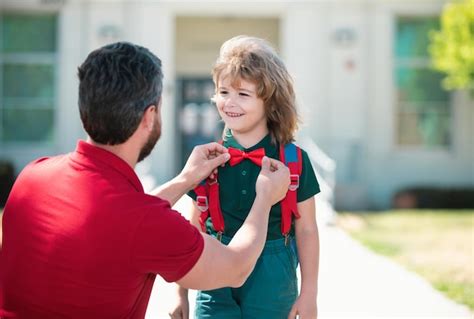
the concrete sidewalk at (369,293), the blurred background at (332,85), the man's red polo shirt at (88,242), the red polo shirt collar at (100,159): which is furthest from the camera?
the blurred background at (332,85)

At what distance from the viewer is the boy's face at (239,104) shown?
9.35ft

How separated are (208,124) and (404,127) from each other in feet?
13.7

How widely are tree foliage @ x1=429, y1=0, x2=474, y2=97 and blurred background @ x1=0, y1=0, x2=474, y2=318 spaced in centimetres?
46

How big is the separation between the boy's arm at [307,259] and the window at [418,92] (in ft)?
40.0

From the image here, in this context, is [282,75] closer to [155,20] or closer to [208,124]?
[155,20]

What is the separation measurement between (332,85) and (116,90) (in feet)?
39.4

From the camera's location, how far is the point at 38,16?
46.6ft

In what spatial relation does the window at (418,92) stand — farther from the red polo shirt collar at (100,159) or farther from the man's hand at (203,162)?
the red polo shirt collar at (100,159)

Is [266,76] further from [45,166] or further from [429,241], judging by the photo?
[429,241]

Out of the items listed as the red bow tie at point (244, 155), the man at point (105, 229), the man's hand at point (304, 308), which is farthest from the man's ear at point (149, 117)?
the man's hand at point (304, 308)

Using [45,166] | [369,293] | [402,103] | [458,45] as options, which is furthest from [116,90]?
[402,103]

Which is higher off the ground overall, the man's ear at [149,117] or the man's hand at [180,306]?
the man's ear at [149,117]

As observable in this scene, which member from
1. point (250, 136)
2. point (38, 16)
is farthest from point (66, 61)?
point (250, 136)

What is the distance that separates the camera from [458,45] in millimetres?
12375
